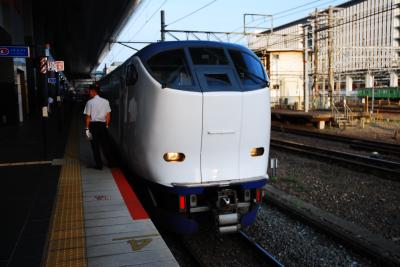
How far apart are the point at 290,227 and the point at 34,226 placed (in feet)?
12.5

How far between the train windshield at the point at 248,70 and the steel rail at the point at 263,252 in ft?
6.93

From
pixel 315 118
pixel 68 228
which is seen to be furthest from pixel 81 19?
pixel 68 228

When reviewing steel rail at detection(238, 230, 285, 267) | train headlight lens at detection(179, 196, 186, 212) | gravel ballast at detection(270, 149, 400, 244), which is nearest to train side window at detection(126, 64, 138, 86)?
train headlight lens at detection(179, 196, 186, 212)

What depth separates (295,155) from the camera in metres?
13.9

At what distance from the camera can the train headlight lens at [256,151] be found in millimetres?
5531

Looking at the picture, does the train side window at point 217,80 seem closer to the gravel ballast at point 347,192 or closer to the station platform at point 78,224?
the station platform at point 78,224

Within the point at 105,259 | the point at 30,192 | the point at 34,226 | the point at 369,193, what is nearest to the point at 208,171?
the point at 105,259

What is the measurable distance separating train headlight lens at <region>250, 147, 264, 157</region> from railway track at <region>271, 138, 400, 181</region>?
5694mm

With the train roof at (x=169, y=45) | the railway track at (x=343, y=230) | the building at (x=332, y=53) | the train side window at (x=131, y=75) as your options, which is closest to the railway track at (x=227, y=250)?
the railway track at (x=343, y=230)

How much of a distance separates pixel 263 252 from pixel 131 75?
3.16m

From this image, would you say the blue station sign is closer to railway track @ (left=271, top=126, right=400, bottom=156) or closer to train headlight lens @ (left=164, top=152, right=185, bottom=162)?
train headlight lens @ (left=164, top=152, right=185, bottom=162)

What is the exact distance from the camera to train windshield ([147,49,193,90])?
17.4ft

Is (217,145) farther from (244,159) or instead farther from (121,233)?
(121,233)

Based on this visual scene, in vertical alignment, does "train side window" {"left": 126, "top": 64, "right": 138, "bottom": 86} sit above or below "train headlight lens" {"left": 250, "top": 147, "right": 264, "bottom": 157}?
above
